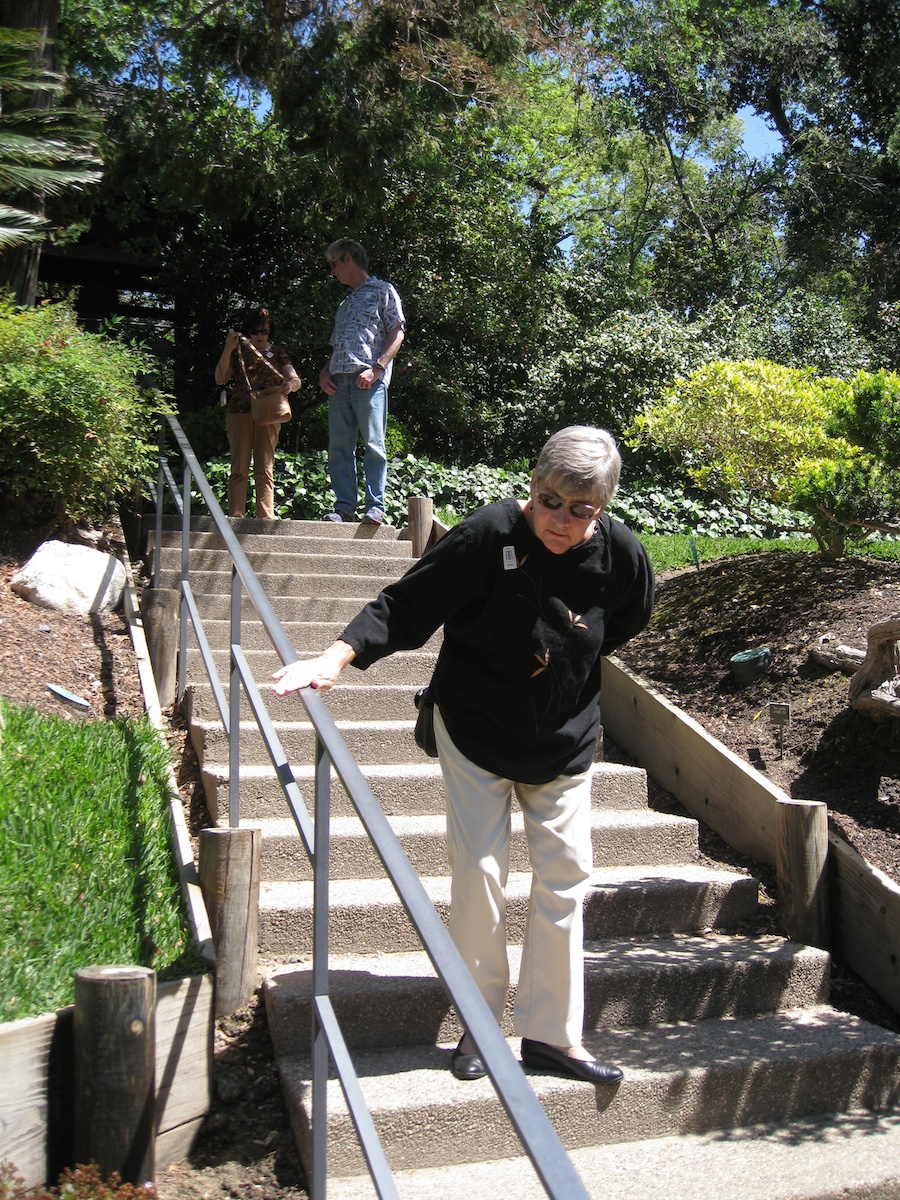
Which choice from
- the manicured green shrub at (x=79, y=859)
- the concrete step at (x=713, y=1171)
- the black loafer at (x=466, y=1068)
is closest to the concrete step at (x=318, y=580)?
the manicured green shrub at (x=79, y=859)

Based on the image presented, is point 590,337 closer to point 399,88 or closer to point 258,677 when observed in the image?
point 399,88

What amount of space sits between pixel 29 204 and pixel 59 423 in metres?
2.31

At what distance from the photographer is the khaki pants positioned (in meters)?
2.64

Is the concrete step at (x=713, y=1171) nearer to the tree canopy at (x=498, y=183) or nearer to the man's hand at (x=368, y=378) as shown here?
the man's hand at (x=368, y=378)

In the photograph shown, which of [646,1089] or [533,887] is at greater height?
[533,887]

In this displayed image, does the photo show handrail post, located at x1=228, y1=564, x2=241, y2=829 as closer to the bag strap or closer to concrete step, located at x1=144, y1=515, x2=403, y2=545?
concrete step, located at x1=144, y1=515, x2=403, y2=545

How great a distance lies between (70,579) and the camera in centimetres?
546

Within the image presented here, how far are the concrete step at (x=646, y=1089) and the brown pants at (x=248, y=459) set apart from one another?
485 centimetres

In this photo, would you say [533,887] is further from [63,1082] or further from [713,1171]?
[63,1082]

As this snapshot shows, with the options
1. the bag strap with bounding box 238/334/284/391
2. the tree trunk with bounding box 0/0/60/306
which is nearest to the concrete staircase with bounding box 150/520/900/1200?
the bag strap with bounding box 238/334/284/391

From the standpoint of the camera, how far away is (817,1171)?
8.89ft

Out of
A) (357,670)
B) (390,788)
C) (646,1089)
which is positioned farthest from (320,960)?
(357,670)

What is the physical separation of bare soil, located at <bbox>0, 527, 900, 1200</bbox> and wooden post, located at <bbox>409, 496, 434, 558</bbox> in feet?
4.92

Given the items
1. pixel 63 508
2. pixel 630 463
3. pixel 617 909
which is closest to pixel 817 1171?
pixel 617 909
